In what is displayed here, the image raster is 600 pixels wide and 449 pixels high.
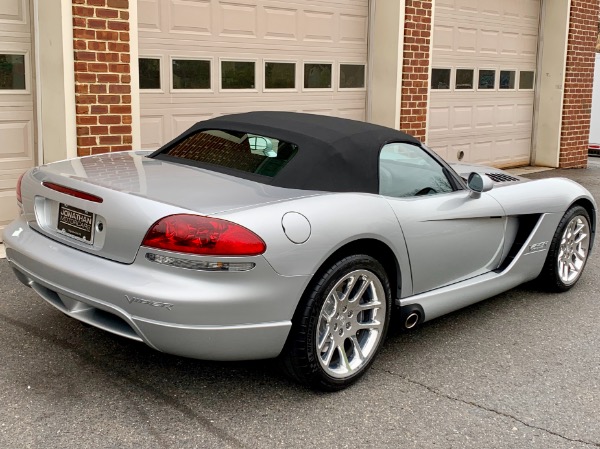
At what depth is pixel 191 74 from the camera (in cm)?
750

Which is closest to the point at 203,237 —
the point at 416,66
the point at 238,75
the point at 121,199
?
the point at 121,199

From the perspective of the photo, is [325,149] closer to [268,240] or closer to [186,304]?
[268,240]

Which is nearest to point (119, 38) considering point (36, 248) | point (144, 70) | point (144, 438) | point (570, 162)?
point (144, 70)

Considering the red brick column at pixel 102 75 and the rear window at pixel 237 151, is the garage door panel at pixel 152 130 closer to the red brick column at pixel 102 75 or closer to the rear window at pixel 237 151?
the red brick column at pixel 102 75

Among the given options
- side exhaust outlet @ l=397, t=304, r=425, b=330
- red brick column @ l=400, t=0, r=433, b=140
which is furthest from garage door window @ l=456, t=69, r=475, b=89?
side exhaust outlet @ l=397, t=304, r=425, b=330

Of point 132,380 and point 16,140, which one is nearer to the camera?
point 132,380

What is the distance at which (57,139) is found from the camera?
6.30 m

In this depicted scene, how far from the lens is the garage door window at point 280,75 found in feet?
26.9

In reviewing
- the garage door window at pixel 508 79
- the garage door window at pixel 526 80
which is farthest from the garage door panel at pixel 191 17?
the garage door window at pixel 526 80

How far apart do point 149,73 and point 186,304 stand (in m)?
4.55

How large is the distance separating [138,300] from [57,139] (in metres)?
3.61

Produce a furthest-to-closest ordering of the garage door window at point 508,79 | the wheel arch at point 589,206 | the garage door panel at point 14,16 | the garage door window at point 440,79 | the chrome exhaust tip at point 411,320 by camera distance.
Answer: the garage door window at point 508,79 → the garage door window at point 440,79 → the garage door panel at point 14,16 → the wheel arch at point 589,206 → the chrome exhaust tip at point 411,320

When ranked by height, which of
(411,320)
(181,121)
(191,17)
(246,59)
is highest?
(191,17)

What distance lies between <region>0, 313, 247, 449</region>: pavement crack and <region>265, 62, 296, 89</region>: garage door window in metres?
4.52
